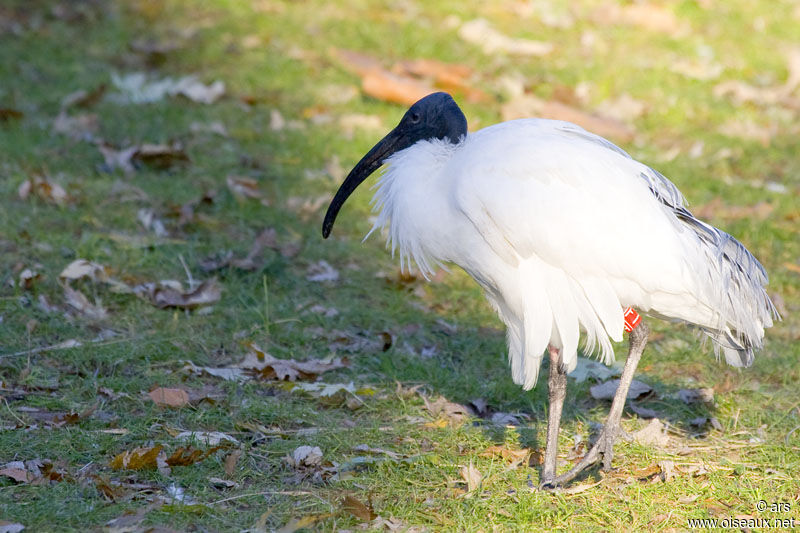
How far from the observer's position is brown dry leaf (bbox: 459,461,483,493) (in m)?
3.90

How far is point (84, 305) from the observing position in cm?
522

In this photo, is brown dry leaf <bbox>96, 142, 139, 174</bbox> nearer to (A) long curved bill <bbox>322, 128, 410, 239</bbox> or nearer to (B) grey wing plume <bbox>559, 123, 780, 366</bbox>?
(A) long curved bill <bbox>322, 128, 410, 239</bbox>

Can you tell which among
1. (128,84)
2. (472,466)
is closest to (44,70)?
(128,84)

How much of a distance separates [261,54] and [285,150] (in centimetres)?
226

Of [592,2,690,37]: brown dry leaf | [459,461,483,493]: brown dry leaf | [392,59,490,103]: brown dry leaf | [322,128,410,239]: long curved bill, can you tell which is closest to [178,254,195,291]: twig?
[322,128,410,239]: long curved bill

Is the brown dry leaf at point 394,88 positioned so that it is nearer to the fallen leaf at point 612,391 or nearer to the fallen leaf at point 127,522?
the fallen leaf at point 612,391

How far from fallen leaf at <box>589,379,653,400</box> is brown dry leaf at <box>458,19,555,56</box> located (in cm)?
562

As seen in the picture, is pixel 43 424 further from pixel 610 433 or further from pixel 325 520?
pixel 610 433

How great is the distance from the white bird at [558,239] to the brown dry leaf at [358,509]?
79 centimetres

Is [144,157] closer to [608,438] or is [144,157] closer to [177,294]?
[177,294]

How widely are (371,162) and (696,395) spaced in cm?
191

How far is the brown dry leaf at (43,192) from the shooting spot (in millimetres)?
6309

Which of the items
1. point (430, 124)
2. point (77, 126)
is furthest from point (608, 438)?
point (77, 126)

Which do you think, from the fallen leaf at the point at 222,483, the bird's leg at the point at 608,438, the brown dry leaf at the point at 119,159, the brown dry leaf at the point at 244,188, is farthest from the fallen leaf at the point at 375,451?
the brown dry leaf at the point at 119,159
